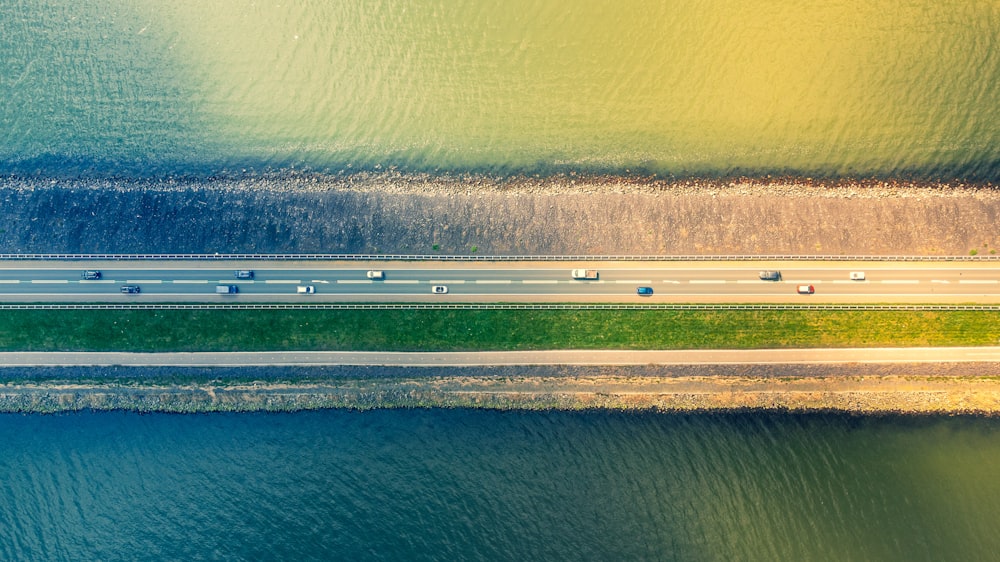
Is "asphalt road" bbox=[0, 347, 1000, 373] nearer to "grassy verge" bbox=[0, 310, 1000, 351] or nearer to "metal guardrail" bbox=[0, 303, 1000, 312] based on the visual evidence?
"grassy verge" bbox=[0, 310, 1000, 351]

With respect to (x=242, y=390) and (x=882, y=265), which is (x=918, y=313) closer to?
(x=882, y=265)

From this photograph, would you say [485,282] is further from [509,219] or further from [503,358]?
[503,358]

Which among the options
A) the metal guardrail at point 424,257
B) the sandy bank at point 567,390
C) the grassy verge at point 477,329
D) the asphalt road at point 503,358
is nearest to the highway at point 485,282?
the metal guardrail at point 424,257

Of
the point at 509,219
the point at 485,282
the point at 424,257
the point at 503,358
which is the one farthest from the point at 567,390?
the point at 424,257

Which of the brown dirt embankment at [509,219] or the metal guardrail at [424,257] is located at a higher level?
the brown dirt embankment at [509,219]

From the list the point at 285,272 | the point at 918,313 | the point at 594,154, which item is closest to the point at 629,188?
the point at 594,154

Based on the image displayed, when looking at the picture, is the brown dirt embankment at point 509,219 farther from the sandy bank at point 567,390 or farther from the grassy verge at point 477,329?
the sandy bank at point 567,390
